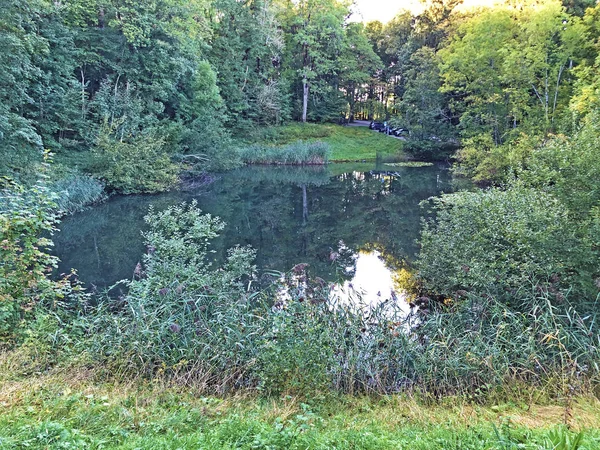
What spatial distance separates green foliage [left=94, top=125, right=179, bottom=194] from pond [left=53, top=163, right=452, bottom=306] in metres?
0.58

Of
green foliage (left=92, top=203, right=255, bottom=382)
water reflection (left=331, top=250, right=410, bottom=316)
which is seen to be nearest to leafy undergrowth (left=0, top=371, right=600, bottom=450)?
green foliage (left=92, top=203, right=255, bottom=382)

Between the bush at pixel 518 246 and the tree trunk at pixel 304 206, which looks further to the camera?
the tree trunk at pixel 304 206

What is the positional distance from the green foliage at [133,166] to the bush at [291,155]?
10602 mm

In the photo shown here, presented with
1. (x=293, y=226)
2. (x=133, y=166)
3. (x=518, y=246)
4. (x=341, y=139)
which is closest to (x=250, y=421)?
(x=518, y=246)

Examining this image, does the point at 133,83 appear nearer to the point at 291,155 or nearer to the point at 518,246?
the point at 291,155

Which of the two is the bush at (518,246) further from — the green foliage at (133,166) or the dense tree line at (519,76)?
the green foliage at (133,166)

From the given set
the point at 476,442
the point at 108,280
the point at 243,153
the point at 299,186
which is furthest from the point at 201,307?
the point at 243,153

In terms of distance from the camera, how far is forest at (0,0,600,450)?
3332 mm

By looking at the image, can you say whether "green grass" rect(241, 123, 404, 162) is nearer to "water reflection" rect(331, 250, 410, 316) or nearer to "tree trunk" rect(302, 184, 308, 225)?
"tree trunk" rect(302, 184, 308, 225)

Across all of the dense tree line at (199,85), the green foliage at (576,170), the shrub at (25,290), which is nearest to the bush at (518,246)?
the green foliage at (576,170)

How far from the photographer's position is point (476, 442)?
269 cm

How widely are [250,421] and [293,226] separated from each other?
1067 centimetres

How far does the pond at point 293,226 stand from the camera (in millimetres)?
9562

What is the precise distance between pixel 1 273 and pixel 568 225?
703 cm
